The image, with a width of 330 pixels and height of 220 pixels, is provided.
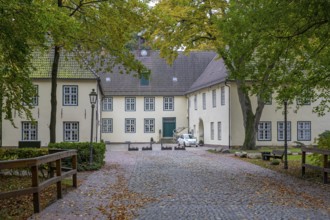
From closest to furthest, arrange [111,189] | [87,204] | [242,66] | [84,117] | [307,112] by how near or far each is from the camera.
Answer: [87,204]
[111,189]
[242,66]
[84,117]
[307,112]

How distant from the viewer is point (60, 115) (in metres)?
34.3

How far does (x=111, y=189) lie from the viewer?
12.9 m

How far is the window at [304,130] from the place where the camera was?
37969 mm

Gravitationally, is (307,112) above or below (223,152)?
above

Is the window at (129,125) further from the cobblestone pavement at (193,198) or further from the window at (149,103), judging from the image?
the cobblestone pavement at (193,198)

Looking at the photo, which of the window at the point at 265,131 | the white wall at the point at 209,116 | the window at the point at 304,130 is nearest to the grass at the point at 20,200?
the white wall at the point at 209,116

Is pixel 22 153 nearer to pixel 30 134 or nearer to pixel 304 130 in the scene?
pixel 30 134

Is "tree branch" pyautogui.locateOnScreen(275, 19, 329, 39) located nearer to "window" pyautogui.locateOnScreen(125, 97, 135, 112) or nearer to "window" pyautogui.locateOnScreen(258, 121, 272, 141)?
"window" pyautogui.locateOnScreen(258, 121, 272, 141)

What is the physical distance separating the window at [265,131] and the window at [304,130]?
2630 millimetres

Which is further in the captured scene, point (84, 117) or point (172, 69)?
point (172, 69)

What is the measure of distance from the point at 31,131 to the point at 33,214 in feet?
87.2

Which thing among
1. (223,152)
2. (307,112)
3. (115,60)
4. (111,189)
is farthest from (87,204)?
(307,112)

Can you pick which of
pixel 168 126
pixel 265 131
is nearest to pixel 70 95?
pixel 265 131

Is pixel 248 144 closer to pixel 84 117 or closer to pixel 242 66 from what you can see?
pixel 84 117
